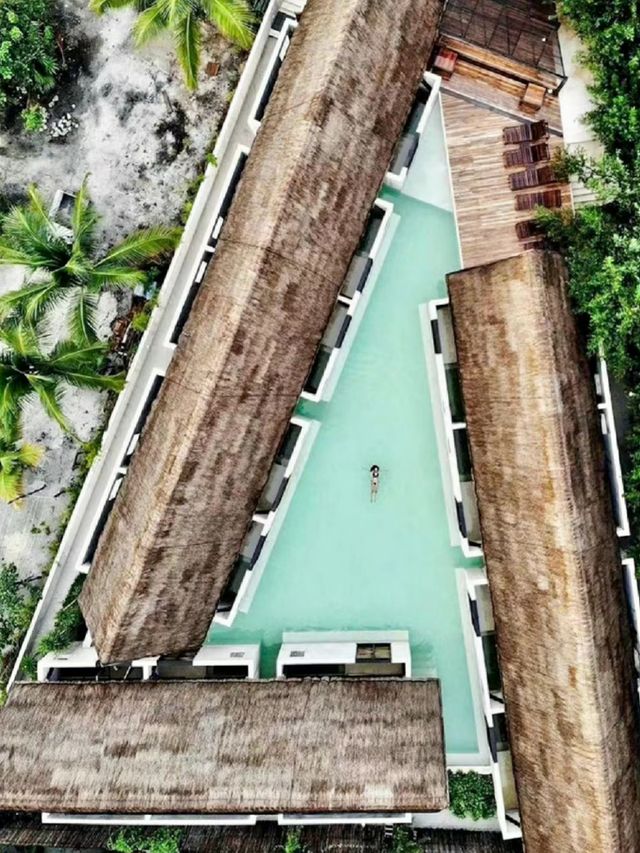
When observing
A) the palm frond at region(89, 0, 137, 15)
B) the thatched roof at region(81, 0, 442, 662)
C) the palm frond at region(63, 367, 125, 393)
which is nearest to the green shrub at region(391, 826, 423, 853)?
the thatched roof at region(81, 0, 442, 662)

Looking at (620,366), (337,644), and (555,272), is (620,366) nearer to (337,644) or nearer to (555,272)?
(555,272)

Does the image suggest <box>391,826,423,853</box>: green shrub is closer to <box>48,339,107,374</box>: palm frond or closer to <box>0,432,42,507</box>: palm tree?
<box>0,432,42,507</box>: palm tree

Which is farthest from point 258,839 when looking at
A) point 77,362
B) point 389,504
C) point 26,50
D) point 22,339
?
point 26,50

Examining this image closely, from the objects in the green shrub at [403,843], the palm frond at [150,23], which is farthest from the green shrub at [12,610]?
the palm frond at [150,23]

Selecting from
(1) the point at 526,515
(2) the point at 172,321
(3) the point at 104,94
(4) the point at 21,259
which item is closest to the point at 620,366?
(1) the point at 526,515

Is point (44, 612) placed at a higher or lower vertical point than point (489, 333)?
lower

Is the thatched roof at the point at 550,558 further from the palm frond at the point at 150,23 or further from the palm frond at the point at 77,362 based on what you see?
the palm frond at the point at 150,23
